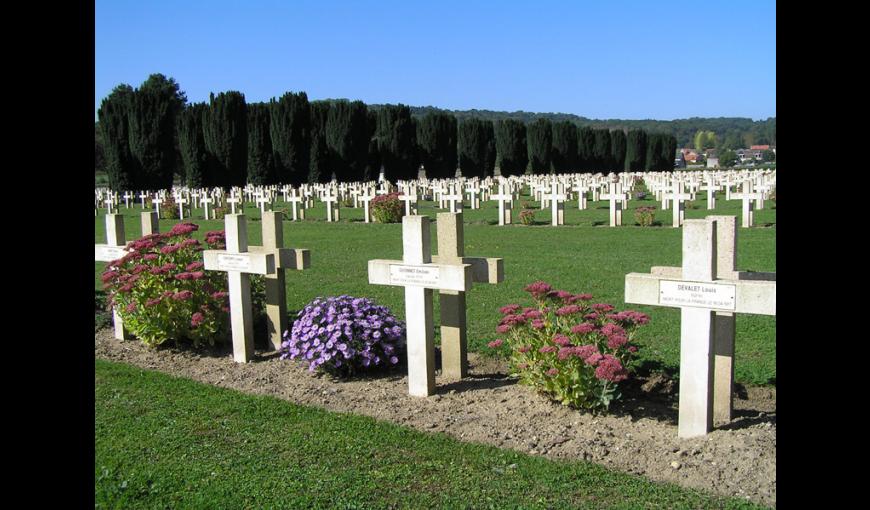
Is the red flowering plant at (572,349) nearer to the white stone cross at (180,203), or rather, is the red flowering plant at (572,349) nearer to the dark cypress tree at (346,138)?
the white stone cross at (180,203)

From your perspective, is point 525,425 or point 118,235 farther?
point 118,235

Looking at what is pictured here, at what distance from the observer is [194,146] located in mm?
39531

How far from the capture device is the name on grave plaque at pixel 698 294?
4105 mm

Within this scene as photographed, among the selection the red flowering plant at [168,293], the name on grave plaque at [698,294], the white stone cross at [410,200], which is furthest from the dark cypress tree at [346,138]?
the name on grave plaque at [698,294]

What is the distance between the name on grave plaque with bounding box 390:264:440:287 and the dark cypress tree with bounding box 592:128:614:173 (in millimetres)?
56616

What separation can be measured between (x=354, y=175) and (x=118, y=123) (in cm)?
1316

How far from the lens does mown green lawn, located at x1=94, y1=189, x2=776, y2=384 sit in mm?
6723

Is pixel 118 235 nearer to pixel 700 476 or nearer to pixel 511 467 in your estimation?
pixel 511 467

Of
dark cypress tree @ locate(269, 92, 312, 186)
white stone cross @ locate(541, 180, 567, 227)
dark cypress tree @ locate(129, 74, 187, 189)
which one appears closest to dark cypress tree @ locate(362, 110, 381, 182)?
dark cypress tree @ locate(269, 92, 312, 186)

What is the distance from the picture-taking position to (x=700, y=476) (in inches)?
149

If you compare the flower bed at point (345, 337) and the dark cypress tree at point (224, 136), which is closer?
the flower bed at point (345, 337)

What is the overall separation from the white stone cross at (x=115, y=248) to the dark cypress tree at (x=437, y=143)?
42227 mm
